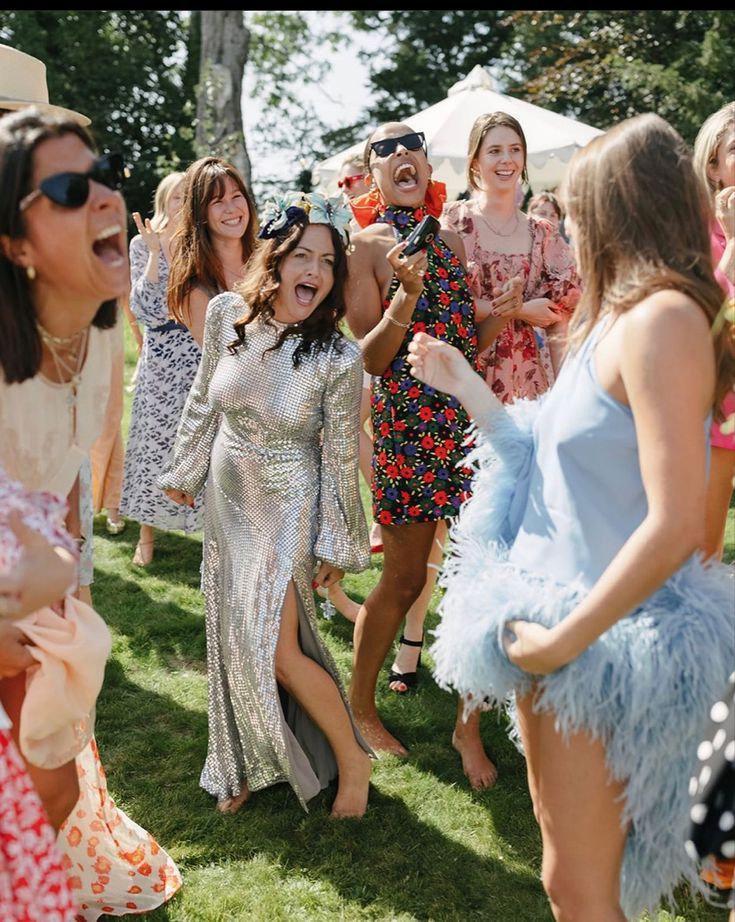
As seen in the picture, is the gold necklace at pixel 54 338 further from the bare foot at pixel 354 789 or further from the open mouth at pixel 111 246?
the bare foot at pixel 354 789

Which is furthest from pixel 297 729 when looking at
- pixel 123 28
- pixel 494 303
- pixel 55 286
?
pixel 123 28

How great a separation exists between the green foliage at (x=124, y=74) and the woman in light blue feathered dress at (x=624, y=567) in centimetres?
2229

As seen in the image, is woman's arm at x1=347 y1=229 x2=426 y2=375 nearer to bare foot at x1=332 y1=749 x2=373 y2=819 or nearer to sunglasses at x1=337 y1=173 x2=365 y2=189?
bare foot at x1=332 y1=749 x2=373 y2=819

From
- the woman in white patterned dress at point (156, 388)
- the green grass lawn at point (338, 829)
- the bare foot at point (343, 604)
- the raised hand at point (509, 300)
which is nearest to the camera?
the green grass lawn at point (338, 829)

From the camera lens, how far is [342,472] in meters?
3.28

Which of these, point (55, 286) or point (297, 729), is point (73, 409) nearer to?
point (55, 286)

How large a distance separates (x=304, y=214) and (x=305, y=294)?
0.26 meters

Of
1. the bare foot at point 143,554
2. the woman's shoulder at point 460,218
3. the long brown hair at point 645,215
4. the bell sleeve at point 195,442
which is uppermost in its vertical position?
the long brown hair at point 645,215

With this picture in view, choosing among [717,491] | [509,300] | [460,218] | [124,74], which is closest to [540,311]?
[509,300]

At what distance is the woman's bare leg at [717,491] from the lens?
319 centimetres

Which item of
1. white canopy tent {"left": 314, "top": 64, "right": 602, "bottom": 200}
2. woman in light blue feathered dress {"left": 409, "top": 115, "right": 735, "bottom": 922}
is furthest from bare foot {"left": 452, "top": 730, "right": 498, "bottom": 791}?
white canopy tent {"left": 314, "top": 64, "right": 602, "bottom": 200}

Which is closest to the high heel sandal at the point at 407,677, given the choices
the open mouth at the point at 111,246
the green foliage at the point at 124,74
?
the open mouth at the point at 111,246

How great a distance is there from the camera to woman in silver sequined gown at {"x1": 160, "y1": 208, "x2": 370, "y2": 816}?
3.21 metres

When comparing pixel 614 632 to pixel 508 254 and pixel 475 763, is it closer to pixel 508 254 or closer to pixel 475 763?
pixel 475 763
